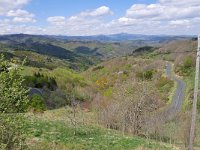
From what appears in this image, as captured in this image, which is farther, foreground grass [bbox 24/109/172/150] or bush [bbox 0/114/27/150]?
foreground grass [bbox 24/109/172/150]

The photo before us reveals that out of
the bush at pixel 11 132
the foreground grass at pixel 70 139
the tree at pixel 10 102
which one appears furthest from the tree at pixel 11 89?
the foreground grass at pixel 70 139

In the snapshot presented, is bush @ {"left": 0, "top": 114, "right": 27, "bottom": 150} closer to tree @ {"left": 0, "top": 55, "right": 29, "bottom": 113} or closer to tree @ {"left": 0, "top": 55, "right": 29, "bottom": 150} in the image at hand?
tree @ {"left": 0, "top": 55, "right": 29, "bottom": 150}

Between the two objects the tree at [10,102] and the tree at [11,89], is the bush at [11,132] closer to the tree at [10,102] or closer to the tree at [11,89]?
the tree at [10,102]

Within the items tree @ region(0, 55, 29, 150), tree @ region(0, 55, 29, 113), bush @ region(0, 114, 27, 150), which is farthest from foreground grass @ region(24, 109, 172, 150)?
tree @ region(0, 55, 29, 113)

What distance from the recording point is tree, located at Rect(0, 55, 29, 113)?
10883 mm

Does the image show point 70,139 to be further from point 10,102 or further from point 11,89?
point 11,89

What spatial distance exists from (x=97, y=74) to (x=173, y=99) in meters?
91.8

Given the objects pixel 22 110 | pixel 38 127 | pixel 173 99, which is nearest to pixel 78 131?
pixel 38 127

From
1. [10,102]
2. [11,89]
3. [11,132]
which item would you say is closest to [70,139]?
[11,132]

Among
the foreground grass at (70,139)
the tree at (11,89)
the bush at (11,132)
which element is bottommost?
the foreground grass at (70,139)

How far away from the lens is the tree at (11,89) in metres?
10.9

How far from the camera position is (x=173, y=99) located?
108250 mm

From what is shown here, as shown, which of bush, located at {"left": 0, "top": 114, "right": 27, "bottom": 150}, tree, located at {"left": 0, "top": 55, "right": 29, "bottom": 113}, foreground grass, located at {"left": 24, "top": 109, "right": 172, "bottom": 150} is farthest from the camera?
foreground grass, located at {"left": 24, "top": 109, "right": 172, "bottom": 150}

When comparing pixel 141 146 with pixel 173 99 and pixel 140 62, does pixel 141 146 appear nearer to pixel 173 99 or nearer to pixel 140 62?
pixel 173 99
